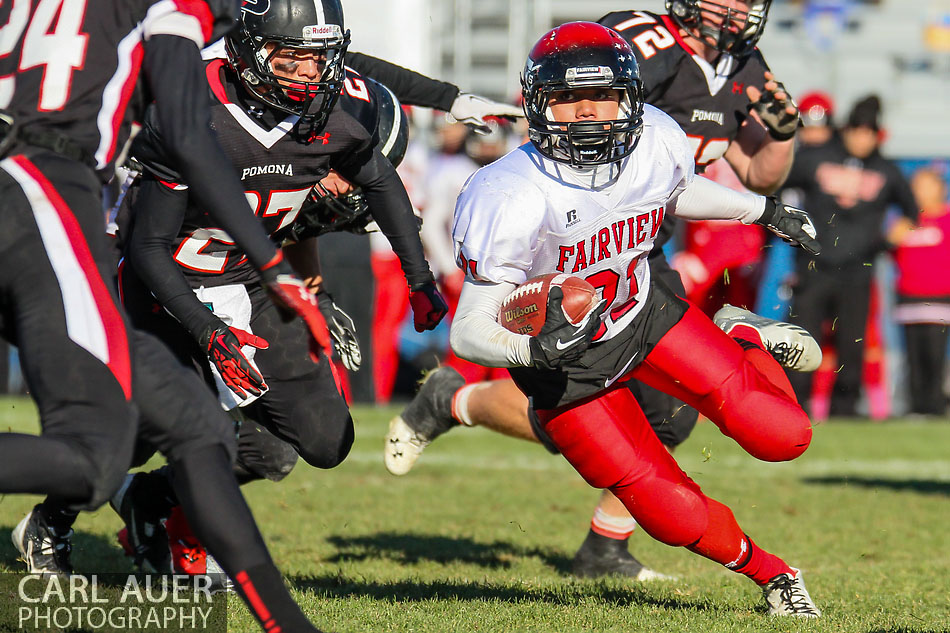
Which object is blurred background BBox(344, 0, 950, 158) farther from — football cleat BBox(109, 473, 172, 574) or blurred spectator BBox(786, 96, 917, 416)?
football cleat BBox(109, 473, 172, 574)

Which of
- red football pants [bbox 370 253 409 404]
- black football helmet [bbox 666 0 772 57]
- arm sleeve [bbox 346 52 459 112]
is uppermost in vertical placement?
black football helmet [bbox 666 0 772 57]

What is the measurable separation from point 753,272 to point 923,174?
160cm

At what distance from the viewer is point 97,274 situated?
8.98 feet

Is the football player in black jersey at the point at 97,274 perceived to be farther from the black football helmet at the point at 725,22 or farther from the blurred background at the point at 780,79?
the blurred background at the point at 780,79

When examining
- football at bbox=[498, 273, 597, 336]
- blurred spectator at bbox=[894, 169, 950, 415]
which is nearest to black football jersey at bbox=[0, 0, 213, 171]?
football at bbox=[498, 273, 597, 336]

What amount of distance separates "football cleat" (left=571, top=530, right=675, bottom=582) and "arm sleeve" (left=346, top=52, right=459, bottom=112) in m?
1.79

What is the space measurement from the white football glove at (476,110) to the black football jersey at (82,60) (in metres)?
1.80

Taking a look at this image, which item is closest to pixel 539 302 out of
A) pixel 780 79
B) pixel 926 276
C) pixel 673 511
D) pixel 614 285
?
pixel 614 285

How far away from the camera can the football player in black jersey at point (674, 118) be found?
455 cm

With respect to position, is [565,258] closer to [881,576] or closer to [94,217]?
[94,217]

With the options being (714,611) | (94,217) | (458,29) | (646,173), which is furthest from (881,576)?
(458,29)

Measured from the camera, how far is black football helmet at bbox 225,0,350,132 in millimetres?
3672

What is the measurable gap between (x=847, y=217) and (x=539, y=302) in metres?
7.26

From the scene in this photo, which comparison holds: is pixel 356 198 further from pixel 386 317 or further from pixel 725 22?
pixel 386 317
